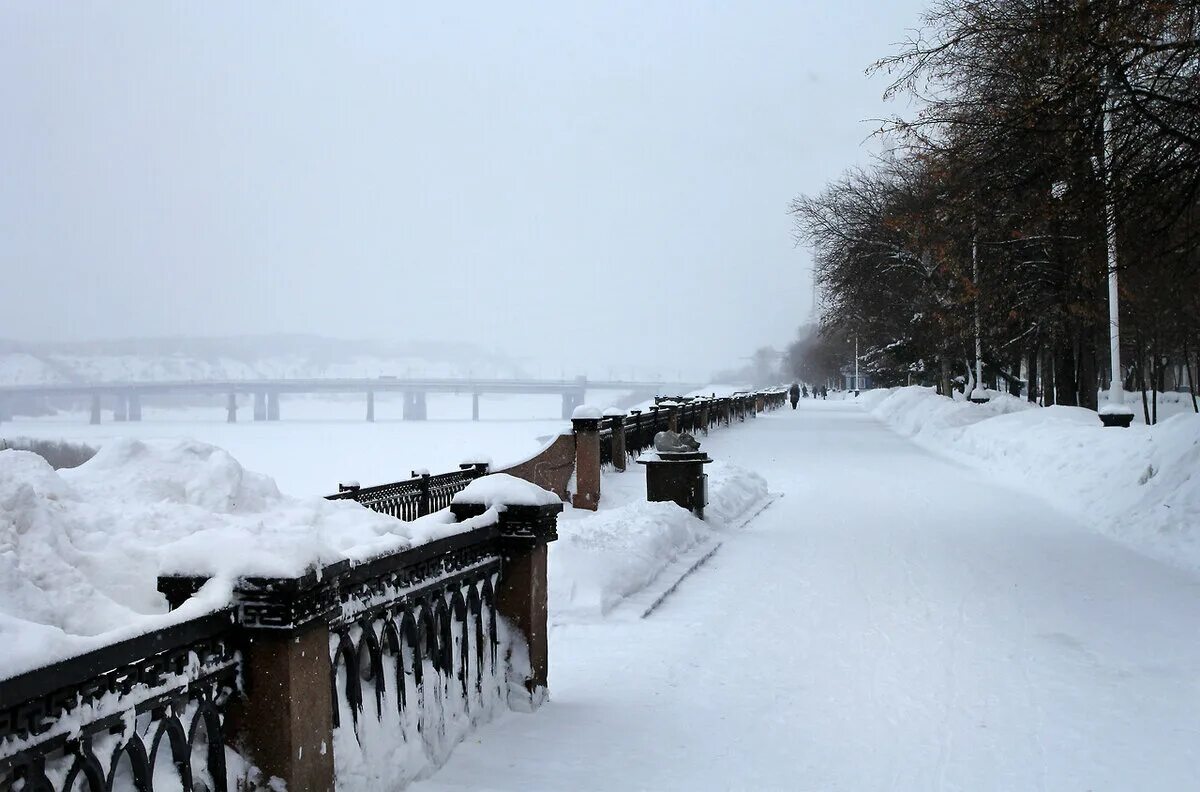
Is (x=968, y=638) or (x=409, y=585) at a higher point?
(x=409, y=585)

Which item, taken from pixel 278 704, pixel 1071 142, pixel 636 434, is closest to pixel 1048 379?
pixel 636 434

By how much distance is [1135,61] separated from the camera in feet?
31.3

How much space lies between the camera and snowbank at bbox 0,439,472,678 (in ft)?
11.0

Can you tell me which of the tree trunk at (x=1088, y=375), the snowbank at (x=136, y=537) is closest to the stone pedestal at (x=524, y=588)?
the snowbank at (x=136, y=537)

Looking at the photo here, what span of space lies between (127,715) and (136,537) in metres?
1.83

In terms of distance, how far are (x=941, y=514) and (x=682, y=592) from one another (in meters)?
6.33

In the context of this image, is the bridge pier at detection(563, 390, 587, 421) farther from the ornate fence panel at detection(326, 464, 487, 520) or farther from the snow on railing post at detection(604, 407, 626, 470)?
the ornate fence panel at detection(326, 464, 487, 520)

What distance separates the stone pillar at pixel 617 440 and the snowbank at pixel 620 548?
5881mm

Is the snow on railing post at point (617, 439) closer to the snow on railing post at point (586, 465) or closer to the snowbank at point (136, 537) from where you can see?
the snow on railing post at point (586, 465)

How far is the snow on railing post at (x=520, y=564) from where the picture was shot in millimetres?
5605

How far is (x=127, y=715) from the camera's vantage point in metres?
2.87

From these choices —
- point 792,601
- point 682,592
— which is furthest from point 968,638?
point 682,592

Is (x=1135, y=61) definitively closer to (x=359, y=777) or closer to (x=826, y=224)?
(x=359, y=777)

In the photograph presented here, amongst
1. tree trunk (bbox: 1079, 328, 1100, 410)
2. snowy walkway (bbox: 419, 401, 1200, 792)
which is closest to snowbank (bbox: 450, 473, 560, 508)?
snowy walkway (bbox: 419, 401, 1200, 792)
